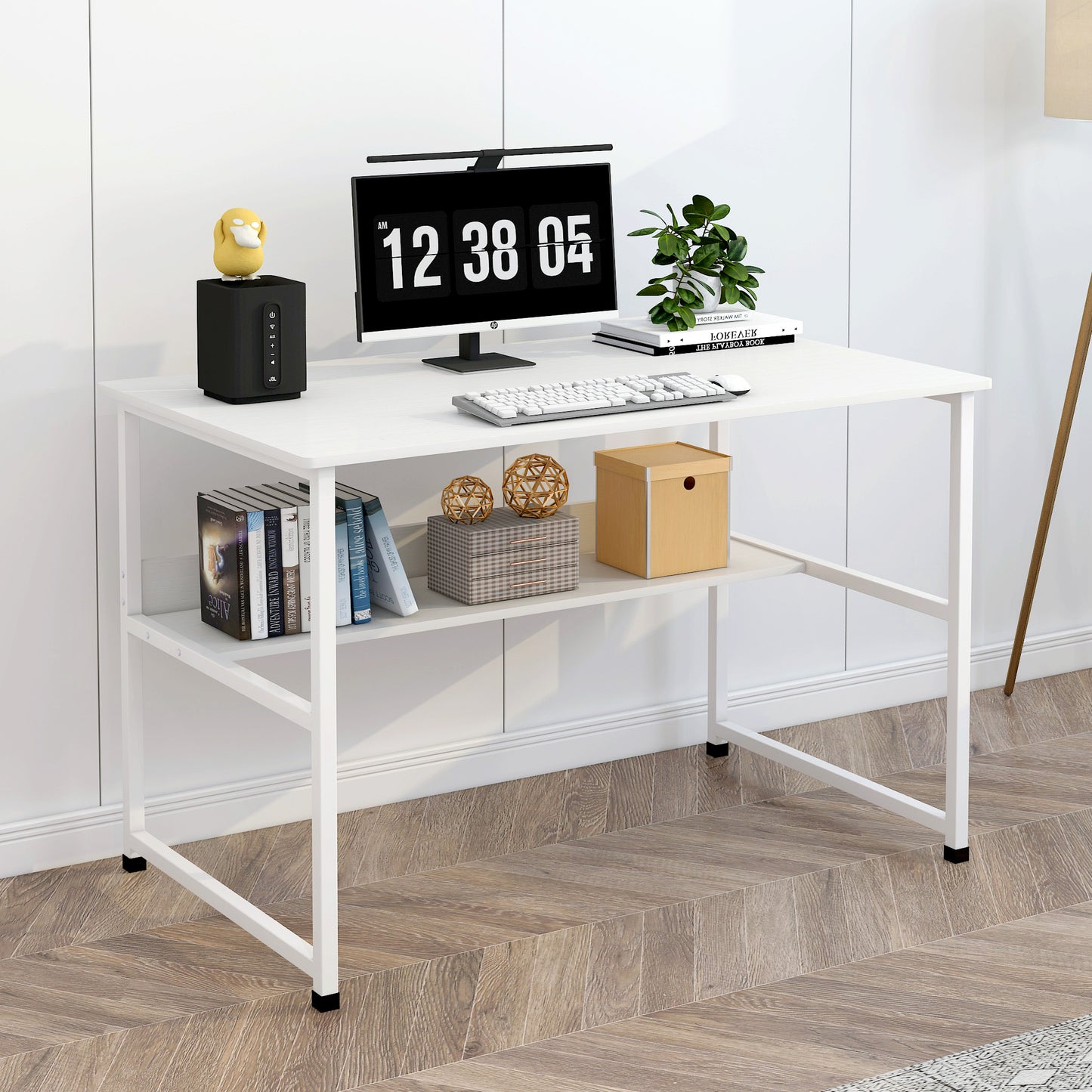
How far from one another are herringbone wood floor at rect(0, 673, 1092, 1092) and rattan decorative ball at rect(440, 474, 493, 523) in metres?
0.62

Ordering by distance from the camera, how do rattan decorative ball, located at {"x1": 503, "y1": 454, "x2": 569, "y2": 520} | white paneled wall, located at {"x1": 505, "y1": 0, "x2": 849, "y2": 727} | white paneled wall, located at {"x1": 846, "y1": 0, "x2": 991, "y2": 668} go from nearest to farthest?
rattan decorative ball, located at {"x1": 503, "y1": 454, "x2": 569, "y2": 520}
white paneled wall, located at {"x1": 505, "y1": 0, "x2": 849, "y2": 727}
white paneled wall, located at {"x1": 846, "y1": 0, "x2": 991, "y2": 668}

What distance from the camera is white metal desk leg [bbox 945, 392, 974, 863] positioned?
2.66 m

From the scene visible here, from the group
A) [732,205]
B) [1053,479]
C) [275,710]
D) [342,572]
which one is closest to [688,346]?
[732,205]

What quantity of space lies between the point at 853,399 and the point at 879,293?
0.98 m

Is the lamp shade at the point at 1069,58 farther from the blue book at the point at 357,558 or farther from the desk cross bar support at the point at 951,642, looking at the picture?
the blue book at the point at 357,558

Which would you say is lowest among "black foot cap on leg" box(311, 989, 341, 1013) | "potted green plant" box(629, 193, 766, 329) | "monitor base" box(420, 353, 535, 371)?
"black foot cap on leg" box(311, 989, 341, 1013)

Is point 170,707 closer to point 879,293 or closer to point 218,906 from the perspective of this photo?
point 218,906

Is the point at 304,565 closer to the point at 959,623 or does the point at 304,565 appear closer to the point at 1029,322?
the point at 959,623

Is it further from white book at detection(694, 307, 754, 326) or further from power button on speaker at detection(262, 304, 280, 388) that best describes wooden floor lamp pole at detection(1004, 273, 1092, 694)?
power button on speaker at detection(262, 304, 280, 388)

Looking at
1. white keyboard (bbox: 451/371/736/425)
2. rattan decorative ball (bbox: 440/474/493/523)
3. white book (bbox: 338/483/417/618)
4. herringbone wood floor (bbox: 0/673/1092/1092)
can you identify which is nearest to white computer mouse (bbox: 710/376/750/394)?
white keyboard (bbox: 451/371/736/425)

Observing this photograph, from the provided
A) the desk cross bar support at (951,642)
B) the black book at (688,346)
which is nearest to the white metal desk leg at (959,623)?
the desk cross bar support at (951,642)

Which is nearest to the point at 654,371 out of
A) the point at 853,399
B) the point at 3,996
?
the point at 853,399

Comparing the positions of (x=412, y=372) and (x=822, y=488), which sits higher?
(x=412, y=372)

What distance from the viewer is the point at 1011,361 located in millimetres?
3613
